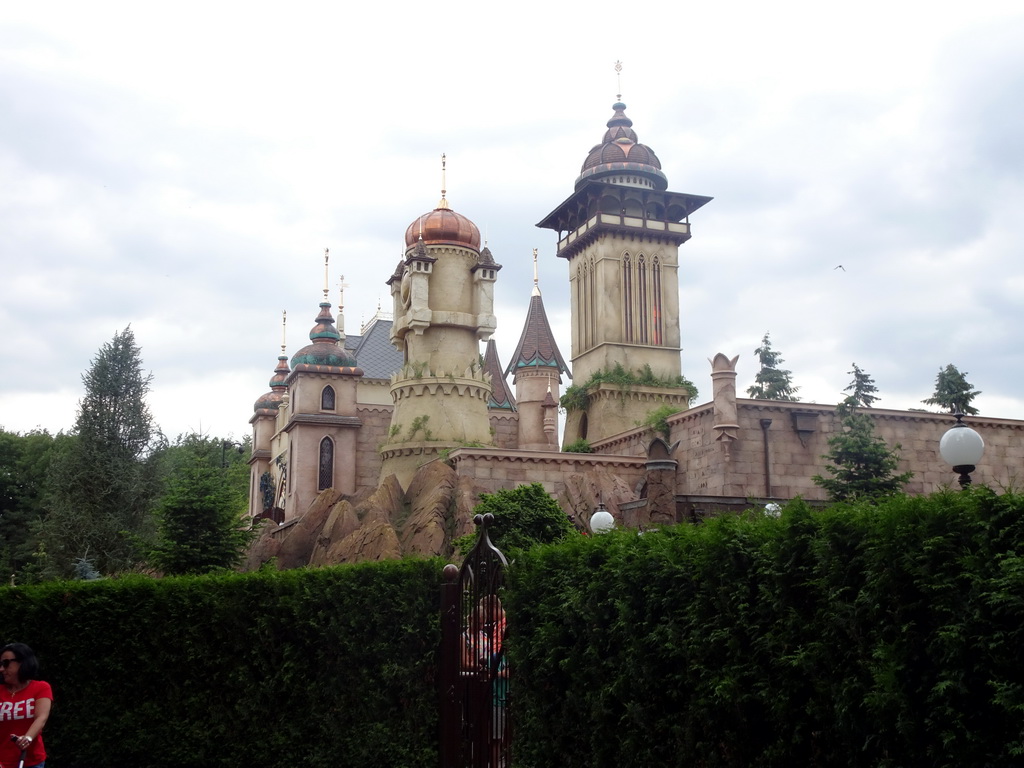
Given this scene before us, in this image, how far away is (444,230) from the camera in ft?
Result: 145

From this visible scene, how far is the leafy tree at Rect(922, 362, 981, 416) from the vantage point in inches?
1908

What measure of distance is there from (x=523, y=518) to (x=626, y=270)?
32870 mm

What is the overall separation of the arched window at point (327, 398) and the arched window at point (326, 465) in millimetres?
1446

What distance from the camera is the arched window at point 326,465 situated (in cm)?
4991

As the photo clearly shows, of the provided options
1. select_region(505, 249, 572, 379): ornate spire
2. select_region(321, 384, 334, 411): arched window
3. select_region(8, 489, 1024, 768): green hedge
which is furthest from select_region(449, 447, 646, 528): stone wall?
select_region(8, 489, 1024, 768): green hedge

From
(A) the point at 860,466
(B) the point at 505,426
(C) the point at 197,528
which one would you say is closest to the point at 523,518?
(C) the point at 197,528

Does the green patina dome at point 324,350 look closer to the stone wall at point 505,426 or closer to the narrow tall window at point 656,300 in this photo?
the stone wall at point 505,426

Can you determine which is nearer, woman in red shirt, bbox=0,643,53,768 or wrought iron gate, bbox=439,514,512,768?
woman in red shirt, bbox=0,643,53,768

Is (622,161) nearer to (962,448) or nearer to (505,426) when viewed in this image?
(505,426)

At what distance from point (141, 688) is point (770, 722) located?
37.8 feet

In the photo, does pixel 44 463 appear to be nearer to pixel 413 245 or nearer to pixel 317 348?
pixel 317 348

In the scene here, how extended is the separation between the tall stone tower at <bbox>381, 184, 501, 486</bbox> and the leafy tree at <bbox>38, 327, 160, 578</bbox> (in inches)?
433

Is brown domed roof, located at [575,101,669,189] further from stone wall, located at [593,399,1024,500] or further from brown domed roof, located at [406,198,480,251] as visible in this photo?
stone wall, located at [593,399,1024,500]

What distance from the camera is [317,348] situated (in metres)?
51.7
